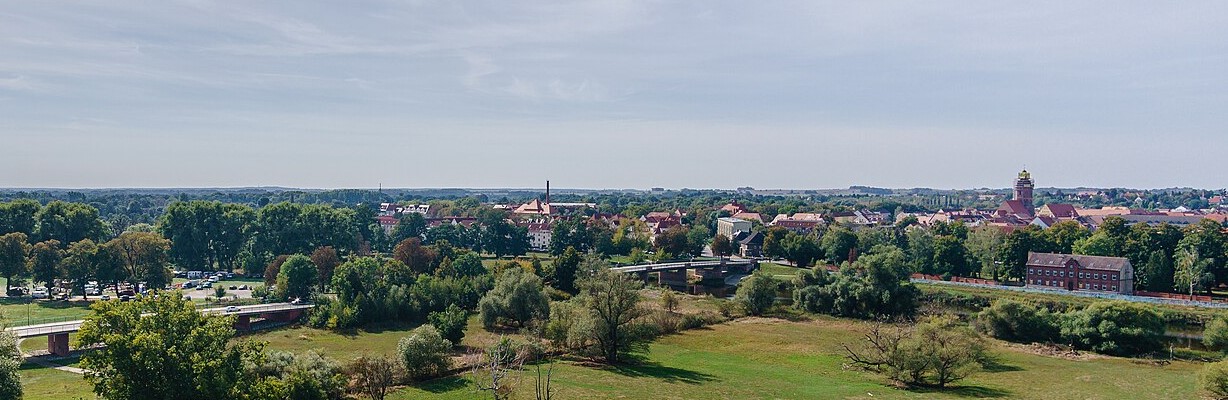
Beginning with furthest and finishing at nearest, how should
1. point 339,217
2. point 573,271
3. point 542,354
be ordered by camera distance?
point 339,217, point 573,271, point 542,354

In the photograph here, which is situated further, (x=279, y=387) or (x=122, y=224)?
(x=122, y=224)

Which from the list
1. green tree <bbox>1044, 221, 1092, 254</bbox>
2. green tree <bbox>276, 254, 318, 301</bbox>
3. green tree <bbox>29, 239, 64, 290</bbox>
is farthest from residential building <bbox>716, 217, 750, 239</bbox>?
green tree <bbox>29, 239, 64, 290</bbox>

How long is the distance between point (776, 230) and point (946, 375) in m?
79.0

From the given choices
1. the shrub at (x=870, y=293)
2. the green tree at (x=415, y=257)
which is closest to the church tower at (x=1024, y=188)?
the shrub at (x=870, y=293)

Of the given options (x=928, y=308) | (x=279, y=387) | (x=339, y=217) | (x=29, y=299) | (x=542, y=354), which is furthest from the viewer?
(x=339, y=217)

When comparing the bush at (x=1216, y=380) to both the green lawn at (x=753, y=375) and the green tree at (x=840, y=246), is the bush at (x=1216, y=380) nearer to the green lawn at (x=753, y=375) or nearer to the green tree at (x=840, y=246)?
the green lawn at (x=753, y=375)

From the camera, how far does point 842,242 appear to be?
110875 millimetres

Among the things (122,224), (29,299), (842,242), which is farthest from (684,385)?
(122,224)

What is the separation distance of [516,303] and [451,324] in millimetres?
9310

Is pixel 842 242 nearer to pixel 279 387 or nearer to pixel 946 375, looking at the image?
pixel 946 375

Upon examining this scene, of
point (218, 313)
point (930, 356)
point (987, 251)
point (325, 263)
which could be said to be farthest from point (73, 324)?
point (987, 251)

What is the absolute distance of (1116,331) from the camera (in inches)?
2181

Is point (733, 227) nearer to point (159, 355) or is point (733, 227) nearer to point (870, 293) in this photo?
point (870, 293)

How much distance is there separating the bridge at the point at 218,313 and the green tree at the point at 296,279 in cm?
458
